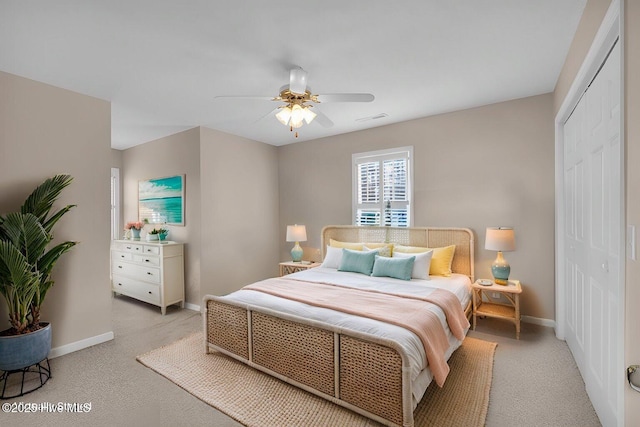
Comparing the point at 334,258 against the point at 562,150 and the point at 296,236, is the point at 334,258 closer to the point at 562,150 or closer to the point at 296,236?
the point at 296,236

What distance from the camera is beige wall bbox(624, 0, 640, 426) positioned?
1.24m

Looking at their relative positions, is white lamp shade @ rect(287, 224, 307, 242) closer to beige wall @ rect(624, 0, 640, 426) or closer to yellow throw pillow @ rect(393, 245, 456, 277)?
yellow throw pillow @ rect(393, 245, 456, 277)

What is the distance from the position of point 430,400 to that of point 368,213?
2.80 meters

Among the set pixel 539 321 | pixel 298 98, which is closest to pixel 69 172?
pixel 298 98

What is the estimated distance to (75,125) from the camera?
9.81 feet

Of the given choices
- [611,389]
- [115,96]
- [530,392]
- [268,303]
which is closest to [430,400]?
[530,392]

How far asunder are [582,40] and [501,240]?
1.92 meters

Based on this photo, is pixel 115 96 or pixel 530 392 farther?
pixel 115 96

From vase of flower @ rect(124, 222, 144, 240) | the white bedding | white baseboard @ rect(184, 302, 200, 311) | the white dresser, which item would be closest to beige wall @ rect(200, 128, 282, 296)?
white baseboard @ rect(184, 302, 200, 311)

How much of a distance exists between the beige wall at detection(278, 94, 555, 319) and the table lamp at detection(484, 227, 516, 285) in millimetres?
278

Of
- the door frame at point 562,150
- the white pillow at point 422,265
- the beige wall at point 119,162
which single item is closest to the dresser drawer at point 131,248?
the beige wall at point 119,162

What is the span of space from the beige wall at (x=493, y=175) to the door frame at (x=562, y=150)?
180 millimetres

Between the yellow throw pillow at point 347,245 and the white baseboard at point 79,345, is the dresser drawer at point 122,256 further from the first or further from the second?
the yellow throw pillow at point 347,245

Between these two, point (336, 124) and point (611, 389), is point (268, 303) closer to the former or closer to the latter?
point (611, 389)
